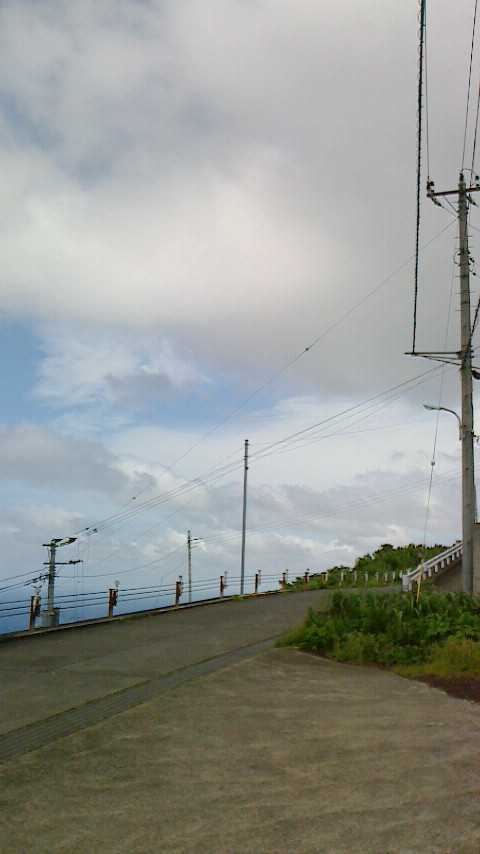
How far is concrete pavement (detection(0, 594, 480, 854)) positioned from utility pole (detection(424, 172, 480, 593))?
10663 millimetres

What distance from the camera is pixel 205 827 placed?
579 cm

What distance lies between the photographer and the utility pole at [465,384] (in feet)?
68.8

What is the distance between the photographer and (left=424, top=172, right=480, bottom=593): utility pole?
2097 centimetres

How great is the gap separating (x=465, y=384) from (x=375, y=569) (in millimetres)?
32137

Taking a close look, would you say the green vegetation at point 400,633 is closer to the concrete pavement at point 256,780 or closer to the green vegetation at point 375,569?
the concrete pavement at point 256,780

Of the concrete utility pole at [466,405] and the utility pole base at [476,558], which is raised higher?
the concrete utility pole at [466,405]

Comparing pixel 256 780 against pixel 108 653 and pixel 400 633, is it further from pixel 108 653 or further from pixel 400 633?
pixel 400 633

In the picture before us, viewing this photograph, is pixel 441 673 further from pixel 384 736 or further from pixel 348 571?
pixel 348 571

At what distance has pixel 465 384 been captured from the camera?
2222cm

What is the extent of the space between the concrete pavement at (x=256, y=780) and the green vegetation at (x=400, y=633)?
2679mm

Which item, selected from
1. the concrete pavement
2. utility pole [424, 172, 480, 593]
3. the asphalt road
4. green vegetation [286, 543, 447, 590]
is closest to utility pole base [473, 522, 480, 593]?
utility pole [424, 172, 480, 593]

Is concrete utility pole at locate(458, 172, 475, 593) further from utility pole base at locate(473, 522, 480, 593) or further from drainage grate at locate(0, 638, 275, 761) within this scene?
drainage grate at locate(0, 638, 275, 761)

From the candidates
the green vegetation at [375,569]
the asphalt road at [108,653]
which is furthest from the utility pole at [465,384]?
the green vegetation at [375,569]

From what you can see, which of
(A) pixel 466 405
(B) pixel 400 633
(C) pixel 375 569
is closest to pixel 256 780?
(B) pixel 400 633
